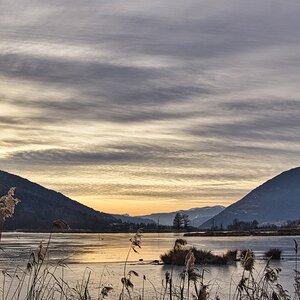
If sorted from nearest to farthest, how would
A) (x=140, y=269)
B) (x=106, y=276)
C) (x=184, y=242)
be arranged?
(x=184, y=242), (x=106, y=276), (x=140, y=269)

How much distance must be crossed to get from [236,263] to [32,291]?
32.2m

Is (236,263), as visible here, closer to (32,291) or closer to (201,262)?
(201,262)

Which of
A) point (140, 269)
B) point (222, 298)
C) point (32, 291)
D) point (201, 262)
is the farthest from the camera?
point (201, 262)

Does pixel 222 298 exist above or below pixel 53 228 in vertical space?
below

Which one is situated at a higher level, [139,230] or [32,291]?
[139,230]

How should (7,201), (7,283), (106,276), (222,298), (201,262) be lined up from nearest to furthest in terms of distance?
(7,201)
(222,298)
(7,283)
(106,276)
(201,262)

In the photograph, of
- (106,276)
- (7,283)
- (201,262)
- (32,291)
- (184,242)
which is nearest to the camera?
(184,242)

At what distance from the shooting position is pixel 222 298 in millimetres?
18406

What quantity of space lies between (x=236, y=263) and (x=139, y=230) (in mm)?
33164

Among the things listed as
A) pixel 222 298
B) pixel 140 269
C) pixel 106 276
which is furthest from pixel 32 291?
pixel 140 269

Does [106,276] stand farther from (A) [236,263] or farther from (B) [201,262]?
(A) [236,263]

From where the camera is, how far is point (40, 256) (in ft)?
20.6

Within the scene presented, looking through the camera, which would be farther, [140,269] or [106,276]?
[140,269]

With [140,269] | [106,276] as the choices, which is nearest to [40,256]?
[106,276]
